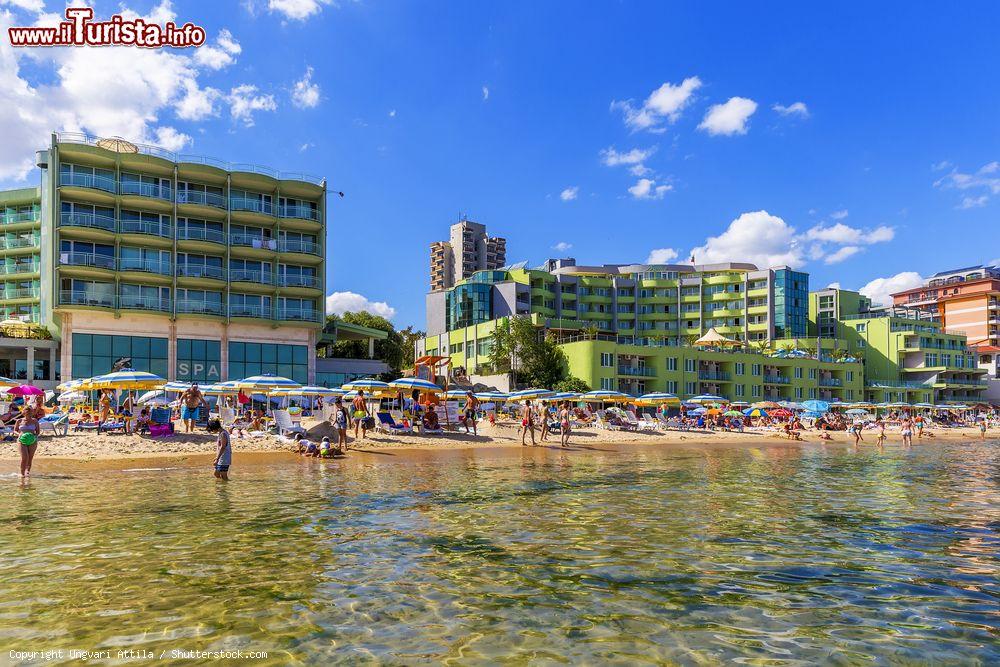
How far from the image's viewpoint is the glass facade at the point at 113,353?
141ft

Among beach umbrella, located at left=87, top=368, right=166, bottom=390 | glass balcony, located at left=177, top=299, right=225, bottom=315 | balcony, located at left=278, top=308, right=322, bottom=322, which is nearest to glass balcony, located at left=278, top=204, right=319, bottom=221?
balcony, located at left=278, top=308, right=322, bottom=322

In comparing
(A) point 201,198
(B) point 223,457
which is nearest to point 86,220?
(A) point 201,198

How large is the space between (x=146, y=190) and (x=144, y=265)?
16.6ft

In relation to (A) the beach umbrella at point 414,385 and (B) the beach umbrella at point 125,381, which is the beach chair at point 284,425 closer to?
(A) the beach umbrella at point 414,385

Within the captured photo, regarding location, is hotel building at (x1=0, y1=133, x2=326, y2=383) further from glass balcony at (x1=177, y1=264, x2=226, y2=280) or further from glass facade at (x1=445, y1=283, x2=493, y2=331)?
glass facade at (x1=445, y1=283, x2=493, y2=331)

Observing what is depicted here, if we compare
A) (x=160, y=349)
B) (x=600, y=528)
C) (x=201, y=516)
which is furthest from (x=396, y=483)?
(x=160, y=349)

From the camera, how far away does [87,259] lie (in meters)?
43.7

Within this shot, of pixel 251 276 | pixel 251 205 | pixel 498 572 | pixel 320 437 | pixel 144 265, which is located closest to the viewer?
pixel 498 572

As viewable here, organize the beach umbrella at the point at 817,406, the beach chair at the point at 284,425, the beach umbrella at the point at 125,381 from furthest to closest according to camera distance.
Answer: the beach umbrella at the point at 817,406
the beach chair at the point at 284,425
the beach umbrella at the point at 125,381

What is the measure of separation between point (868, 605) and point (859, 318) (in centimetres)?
10051

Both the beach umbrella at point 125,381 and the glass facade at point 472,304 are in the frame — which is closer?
the beach umbrella at point 125,381

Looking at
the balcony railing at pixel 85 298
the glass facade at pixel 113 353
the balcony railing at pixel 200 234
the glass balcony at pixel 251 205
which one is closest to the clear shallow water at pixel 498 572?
the glass facade at pixel 113 353

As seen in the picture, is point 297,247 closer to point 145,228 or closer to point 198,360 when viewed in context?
point 145,228

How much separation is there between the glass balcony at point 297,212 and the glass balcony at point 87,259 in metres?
11.8
